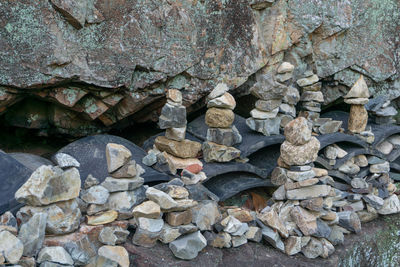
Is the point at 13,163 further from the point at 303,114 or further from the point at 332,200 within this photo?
the point at 303,114

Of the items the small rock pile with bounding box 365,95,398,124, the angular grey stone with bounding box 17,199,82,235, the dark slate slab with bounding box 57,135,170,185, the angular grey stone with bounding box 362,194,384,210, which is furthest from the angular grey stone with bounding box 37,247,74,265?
the small rock pile with bounding box 365,95,398,124

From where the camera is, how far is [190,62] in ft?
12.7

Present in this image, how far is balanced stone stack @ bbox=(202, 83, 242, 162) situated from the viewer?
10.6 feet

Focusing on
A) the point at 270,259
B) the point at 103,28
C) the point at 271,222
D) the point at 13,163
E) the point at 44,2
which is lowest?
the point at 270,259

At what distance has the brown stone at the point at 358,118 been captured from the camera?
12.5ft

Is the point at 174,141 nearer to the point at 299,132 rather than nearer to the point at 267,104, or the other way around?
the point at 267,104

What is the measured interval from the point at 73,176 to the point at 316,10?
122 inches

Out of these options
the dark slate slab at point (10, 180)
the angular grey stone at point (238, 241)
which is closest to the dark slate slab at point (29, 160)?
the dark slate slab at point (10, 180)

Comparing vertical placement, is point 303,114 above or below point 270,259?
above

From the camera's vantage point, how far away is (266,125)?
347 centimetres

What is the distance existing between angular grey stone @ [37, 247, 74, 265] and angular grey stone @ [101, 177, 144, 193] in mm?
515

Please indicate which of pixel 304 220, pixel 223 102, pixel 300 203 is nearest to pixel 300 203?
pixel 300 203

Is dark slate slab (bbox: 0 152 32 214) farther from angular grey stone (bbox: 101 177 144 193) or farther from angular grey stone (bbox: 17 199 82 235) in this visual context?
angular grey stone (bbox: 101 177 144 193)

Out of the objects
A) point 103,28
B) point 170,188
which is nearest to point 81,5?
point 103,28
